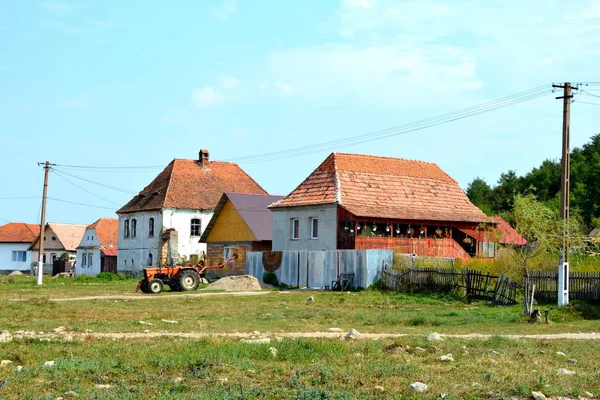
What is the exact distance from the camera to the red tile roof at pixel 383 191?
45062 millimetres

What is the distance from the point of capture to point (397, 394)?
1081 centimetres

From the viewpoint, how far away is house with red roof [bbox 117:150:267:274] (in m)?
63.3

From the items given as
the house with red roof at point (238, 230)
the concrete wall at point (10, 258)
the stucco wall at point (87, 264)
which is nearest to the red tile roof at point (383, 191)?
the house with red roof at point (238, 230)

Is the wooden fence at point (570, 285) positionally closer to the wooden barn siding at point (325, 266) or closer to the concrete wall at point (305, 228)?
the wooden barn siding at point (325, 266)

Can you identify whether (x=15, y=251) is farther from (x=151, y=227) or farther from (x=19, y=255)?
(x=151, y=227)

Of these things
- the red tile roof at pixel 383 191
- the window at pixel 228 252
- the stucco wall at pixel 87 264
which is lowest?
the stucco wall at pixel 87 264

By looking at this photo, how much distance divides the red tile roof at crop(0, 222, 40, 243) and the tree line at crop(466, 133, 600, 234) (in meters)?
49.4

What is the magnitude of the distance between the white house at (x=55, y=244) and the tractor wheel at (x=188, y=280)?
52956 millimetres

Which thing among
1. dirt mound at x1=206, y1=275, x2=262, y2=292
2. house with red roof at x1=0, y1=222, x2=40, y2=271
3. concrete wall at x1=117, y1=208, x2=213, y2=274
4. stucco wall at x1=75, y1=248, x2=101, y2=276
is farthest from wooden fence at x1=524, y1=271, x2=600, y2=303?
house with red roof at x1=0, y1=222, x2=40, y2=271

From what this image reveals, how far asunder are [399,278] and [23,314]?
59.3ft

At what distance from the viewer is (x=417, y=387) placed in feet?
35.9

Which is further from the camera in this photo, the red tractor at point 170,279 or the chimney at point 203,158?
the chimney at point 203,158

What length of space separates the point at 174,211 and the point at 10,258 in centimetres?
3915

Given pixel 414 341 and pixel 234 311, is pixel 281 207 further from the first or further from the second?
pixel 414 341
